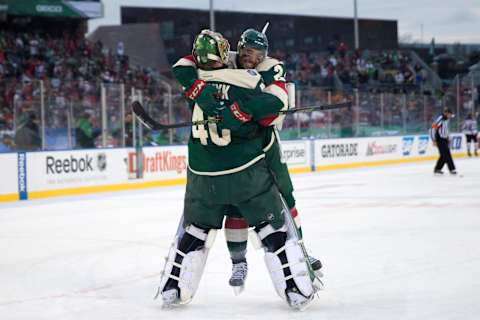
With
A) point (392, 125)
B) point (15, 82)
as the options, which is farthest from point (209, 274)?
point (392, 125)

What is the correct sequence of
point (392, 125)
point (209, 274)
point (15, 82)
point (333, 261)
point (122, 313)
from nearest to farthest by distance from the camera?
point (122, 313) → point (209, 274) → point (333, 261) → point (15, 82) → point (392, 125)

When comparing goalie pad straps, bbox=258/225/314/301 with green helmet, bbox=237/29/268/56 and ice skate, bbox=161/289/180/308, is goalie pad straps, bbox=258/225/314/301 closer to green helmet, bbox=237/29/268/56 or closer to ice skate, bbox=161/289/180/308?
ice skate, bbox=161/289/180/308

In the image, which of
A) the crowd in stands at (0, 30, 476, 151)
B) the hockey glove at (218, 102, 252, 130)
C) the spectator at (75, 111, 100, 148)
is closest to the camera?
the hockey glove at (218, 102, 252, 130)

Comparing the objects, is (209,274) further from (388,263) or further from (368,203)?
(368,203)

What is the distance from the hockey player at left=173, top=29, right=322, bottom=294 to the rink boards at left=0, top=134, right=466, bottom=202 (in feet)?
31.4

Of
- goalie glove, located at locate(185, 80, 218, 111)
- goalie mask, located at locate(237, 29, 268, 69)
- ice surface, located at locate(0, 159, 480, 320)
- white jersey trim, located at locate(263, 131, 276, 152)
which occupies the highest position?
goalie mask, located at locate(237, 29, 268, 69)

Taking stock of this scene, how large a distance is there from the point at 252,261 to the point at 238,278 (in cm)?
172

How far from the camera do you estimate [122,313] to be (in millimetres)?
4945

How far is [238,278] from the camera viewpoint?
518 centimetres

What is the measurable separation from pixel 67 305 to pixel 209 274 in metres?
1.38

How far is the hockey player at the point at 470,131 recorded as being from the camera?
26828 millimetres

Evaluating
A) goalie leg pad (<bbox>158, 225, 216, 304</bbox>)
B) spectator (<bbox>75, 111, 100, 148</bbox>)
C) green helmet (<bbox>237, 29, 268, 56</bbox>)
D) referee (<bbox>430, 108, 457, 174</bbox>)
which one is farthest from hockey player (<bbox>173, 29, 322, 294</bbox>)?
referee (<bbox>430, 108, 457, 174</bbox>)

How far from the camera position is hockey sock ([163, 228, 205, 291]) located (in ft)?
16.4

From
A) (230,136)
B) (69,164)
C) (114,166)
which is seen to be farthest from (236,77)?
(114,166)
